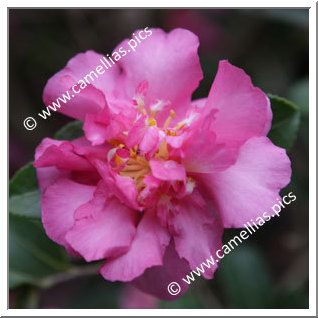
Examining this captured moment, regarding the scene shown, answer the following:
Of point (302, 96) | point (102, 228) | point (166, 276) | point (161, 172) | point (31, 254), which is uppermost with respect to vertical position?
point (302, 96)

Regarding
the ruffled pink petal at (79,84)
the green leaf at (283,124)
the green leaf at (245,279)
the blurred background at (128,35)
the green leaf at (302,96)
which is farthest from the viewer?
the blurred background at (128,35)

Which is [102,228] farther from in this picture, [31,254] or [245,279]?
[245,279]

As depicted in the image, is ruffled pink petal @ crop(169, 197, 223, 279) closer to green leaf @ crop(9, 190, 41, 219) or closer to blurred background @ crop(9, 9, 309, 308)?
green leaf @ crop(9, 190, 41, 219)

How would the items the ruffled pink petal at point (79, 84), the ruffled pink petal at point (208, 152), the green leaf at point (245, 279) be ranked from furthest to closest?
the green leaf at point (245, 279) → the ruffled pink petal at point (79, 84) → the ruffled pink petal at point (208, 152)

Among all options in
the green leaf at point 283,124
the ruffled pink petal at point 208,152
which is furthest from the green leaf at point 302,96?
the ruffled pink petal at point 208,152

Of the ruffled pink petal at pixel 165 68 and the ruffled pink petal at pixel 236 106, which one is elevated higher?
the ruffled pink petal at pixel 165 68

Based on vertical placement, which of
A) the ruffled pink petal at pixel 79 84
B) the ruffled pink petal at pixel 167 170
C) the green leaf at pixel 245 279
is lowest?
the green leaf at pixel 245 279

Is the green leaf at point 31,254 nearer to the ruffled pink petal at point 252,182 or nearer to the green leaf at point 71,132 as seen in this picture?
the green leaf at point 71,132

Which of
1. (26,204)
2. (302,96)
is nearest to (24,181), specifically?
(26,204)

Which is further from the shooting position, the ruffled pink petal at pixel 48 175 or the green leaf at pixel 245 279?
the green leaf at pixel 245 279
